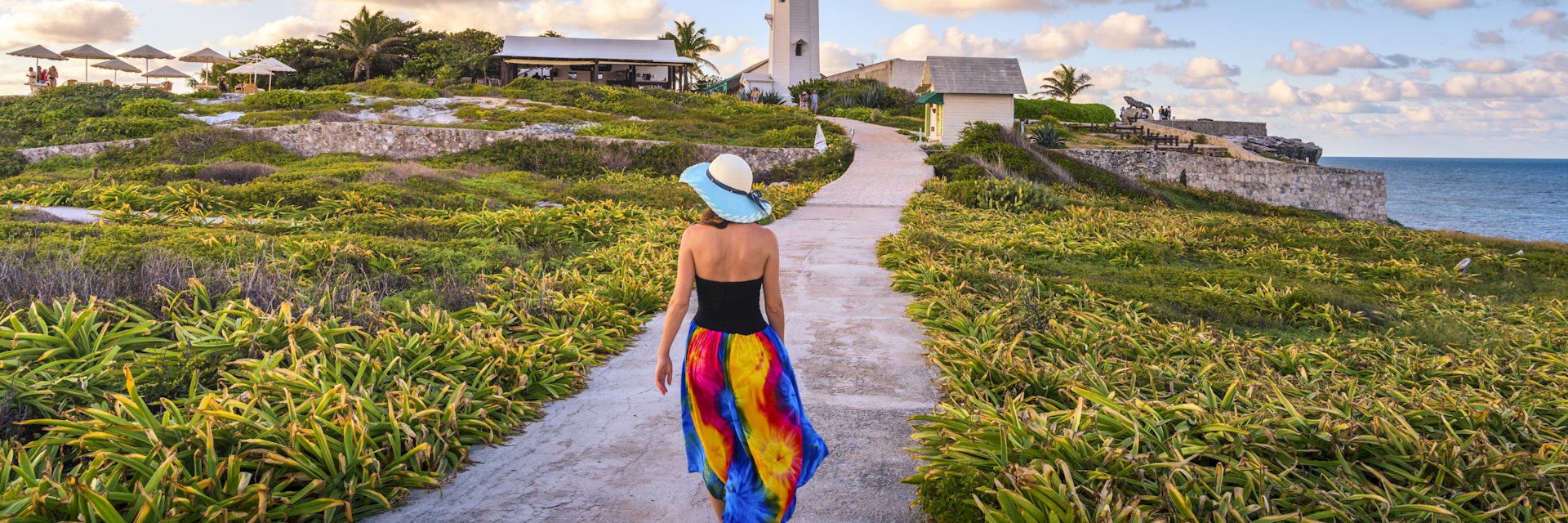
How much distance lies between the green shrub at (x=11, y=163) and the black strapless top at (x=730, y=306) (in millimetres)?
21747

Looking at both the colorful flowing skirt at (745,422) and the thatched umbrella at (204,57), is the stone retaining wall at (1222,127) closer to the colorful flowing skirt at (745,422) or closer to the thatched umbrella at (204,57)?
the thatched umbrella at (204,57)

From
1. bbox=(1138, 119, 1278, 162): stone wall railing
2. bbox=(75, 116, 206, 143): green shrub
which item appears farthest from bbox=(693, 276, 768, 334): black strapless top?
bbox=(1138, 119, 1278, 162): stone wall railing

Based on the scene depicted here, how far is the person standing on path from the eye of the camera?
10.1 ft

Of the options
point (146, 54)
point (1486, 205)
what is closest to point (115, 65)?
point (146, 54)

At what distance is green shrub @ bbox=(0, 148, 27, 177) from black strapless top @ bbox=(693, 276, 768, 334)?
71.3ft

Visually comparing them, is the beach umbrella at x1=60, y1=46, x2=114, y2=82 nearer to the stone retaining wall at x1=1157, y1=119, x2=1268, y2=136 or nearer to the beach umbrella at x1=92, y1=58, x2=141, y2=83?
the beach umbrella at x1=92, y1=58, x2=141, y2=83

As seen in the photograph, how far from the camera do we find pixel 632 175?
18.3 m

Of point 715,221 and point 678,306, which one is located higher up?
point 715,221

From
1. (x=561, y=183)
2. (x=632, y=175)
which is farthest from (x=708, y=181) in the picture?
(x=632, y=175)

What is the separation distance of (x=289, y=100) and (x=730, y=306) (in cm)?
2836

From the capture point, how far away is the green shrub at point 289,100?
87.5ft

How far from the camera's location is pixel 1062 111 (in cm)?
3822

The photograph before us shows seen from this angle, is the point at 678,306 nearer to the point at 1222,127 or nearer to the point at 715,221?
the point at 715,221

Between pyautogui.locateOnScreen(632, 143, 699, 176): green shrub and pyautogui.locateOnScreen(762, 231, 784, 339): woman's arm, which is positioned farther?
pyautogui.locateOnScreen(632, 143, 699, 176): green shrub
